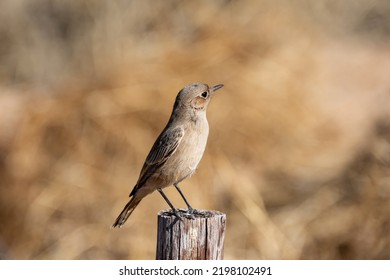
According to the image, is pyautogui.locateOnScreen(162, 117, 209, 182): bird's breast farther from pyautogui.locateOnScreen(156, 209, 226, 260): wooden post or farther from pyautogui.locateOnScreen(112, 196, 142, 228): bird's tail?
pyautogui.locateOnScreen(156, 209, 226, 260): wooden post

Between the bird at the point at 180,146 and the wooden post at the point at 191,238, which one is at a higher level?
the bird at the point at 180,146

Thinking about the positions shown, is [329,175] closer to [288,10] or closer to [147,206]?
[147,206]

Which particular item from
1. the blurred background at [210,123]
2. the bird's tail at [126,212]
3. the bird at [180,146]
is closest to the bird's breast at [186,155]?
the bird at [180,146]

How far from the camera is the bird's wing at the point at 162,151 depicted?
15.4 feet

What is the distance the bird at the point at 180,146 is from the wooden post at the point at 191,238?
428 mm

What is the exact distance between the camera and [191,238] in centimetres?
415

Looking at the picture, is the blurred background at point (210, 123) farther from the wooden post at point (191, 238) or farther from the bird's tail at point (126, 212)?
the wooden post at point (191, 238)

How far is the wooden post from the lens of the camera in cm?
414

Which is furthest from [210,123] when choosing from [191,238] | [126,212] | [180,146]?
[191,238]

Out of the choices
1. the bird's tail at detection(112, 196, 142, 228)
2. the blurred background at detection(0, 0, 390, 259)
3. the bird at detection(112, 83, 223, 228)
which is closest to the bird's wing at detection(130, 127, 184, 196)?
the bird at detection(112, 83, 223, 228)

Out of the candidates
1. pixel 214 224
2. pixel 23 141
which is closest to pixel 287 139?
pixel 23 141

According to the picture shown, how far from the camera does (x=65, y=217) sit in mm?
7914

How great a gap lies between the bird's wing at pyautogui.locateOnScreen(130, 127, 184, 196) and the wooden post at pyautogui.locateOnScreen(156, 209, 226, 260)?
0.55 m

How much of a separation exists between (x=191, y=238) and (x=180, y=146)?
70 centimetres
